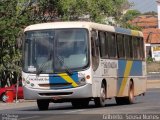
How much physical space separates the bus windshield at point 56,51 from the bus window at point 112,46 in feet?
8.63

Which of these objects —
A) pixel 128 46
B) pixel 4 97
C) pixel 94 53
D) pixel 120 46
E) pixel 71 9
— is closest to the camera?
pixel 94 53

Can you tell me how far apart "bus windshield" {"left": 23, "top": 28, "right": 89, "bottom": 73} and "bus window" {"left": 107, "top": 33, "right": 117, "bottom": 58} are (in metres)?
2.63

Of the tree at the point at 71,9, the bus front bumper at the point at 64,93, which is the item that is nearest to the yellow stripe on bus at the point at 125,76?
the bus front bumper at the point at 64,93

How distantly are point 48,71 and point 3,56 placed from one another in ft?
70.0

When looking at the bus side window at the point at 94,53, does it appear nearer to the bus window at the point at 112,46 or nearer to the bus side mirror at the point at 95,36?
the bus side mirror at the point at 95,36

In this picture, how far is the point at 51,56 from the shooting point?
27.0 m

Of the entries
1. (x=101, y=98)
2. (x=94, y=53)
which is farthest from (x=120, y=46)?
(x=94, y=53)

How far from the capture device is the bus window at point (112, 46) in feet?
97.6

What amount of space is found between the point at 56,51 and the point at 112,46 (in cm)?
361

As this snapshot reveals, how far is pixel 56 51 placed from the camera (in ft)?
88.9

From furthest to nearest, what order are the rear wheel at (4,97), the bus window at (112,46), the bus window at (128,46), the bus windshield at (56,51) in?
the rear wheel at (4,97)
the bus window at (128,46)
the bus window at (112,46)
the bus windshield at (56,51)

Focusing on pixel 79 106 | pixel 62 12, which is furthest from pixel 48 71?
pixel 62 12

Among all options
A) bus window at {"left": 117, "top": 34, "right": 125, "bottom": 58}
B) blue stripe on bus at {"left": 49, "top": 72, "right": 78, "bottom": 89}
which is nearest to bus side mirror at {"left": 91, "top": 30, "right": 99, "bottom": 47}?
blue stripe on bus at {"left": 49, "top": 72, "right": 78, "bottom": 89}

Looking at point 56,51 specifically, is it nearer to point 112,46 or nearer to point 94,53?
point 94,53
